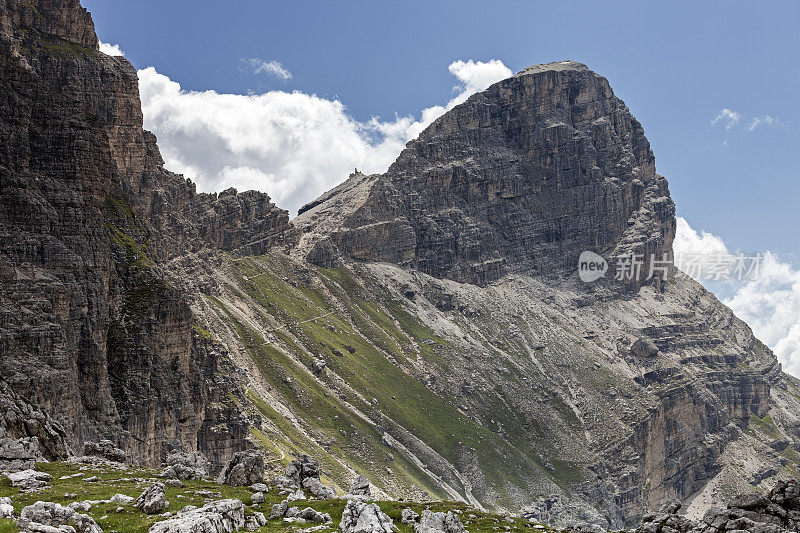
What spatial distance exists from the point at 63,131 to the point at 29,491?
249 feet

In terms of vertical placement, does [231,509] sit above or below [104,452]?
above

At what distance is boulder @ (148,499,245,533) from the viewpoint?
47.7m

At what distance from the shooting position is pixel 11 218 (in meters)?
108

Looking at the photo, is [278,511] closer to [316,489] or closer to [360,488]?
[316,489]

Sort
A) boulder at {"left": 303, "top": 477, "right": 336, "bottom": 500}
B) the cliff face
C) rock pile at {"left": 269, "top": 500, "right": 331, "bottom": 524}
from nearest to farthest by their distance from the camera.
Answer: rock pile at {"left": 269, "top": 500, "right": 331, "bottom": 524} < boulder at {"left": 303, "top": 477, "right": 336, "bottom": 500} < the cliff face

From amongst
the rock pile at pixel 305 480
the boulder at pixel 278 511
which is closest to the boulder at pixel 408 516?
the boulder at pixel 278 511

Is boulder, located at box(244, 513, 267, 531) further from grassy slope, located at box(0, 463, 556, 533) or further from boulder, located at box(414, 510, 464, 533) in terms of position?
boulder, located at box(414, 510, 464, 533)

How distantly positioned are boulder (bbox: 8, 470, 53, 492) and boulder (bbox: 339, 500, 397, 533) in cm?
2542

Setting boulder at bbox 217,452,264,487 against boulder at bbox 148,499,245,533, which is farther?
boulder at bbox 217,452,264,487

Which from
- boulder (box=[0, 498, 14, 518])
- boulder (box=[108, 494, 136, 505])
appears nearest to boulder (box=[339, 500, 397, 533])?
boulder (box=[108, 494, 136, 505])

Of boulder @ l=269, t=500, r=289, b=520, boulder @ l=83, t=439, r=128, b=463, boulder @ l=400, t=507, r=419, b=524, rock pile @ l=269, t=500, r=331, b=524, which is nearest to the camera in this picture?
rock pile @ l=269, t=500, r=331, b=524

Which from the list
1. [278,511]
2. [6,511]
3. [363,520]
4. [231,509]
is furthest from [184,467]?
[6,511]

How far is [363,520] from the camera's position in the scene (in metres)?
56.9

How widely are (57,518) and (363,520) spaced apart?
69.4ft
